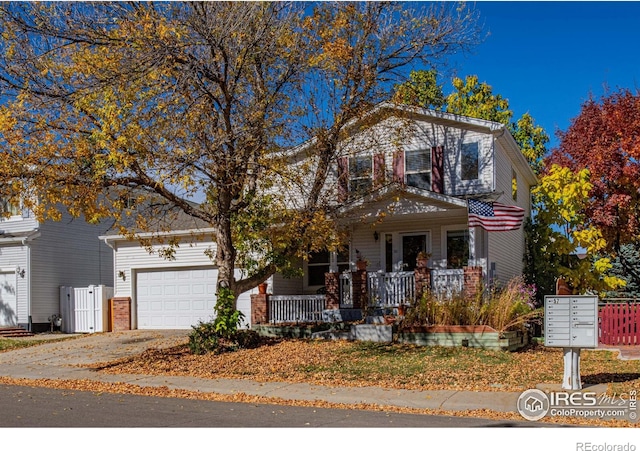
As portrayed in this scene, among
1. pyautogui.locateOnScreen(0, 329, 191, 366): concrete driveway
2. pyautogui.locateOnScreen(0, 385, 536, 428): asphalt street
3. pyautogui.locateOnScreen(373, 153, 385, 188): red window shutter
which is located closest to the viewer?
pyautogui.locateOnScreen(0, 385, 536, 428): asphalt street

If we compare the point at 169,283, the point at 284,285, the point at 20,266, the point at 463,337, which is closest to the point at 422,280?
the point at 463,337

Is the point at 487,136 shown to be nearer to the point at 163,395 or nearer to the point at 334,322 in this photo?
the point at 334,322

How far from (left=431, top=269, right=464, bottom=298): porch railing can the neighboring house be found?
13422mm

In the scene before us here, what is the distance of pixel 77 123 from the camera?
14.6 meters

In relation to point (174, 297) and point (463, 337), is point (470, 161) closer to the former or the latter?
point (463, 337)

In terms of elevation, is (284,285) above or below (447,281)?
below

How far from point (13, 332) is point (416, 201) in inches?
551

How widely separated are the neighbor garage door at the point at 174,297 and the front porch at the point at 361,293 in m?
2.31

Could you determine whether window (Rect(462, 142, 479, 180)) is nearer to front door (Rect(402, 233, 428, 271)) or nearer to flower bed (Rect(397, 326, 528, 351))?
front door (Rect(402, 233, 428, 271))

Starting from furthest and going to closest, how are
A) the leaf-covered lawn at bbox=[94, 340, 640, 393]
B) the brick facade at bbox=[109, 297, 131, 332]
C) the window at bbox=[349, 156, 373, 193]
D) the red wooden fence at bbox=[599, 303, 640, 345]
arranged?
the brick facade at bbox=[109, 297, 131, 332] → the window at bbox=[349, 156, 373, 193] → the red wooden fence at bbox=[599, 303, 640, 345] → the leaf-covered lawn at bbox=[94, 340, 640, 393]

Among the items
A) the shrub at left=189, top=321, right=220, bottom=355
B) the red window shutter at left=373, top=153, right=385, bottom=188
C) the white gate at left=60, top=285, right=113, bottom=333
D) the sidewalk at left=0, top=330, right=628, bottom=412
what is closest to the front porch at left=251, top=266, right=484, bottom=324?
the red window shutter at left=373, top=153, right=385, bottom=188

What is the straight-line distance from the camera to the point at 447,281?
18.5 m

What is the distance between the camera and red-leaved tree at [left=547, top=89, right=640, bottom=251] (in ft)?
67.4

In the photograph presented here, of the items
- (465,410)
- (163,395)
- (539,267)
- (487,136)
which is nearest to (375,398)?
(465,410)
